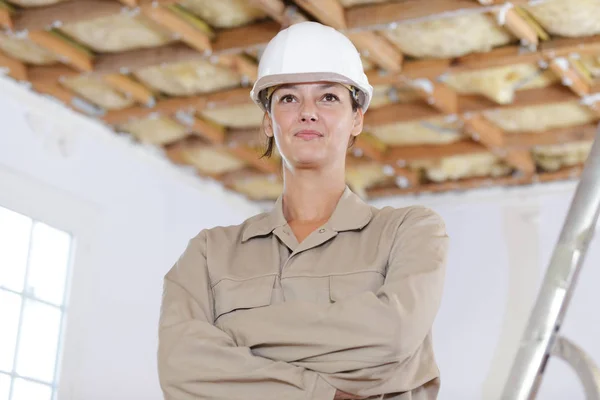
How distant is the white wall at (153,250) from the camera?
513 cm

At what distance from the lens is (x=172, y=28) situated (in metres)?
4.28

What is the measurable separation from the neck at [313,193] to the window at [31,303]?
10.7 feet

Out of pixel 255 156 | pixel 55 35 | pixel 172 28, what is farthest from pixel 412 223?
pixel 255 156

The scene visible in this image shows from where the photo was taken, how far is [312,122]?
177 cm

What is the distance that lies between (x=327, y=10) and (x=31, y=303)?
2334 millimetres

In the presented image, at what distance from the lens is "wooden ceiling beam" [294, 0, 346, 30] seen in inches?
157

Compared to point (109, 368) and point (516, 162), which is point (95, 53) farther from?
point (516, 162)

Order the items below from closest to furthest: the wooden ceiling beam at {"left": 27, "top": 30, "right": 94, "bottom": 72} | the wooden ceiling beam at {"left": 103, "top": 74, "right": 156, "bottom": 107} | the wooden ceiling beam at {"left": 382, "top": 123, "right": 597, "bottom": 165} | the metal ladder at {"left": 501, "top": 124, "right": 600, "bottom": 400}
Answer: the metal ladder at {"left": 501, "top": 124, "right": 600, "bottom": 400}
the wooden ceiling beam at {"left": 27, "top": 30, "right": 94, "bottom": 72}
the wooden ceiling beam at {"left": 103, "top": 74, "right": 156, "bottom": 107}
the wooden ceiling beam at {"left": 382, "top": 123, "right": 597, "bottom": 165}

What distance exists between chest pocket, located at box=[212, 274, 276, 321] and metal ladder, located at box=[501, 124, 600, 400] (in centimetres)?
51

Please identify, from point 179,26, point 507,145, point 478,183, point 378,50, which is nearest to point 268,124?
point 179,26

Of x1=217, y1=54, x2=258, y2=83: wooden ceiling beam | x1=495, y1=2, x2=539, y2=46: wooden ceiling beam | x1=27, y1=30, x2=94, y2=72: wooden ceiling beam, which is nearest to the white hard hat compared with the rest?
x1=495, y1=2, x2=539, y2=46: wooden ceiling beam

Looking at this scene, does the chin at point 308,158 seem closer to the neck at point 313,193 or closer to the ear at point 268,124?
the neck at point 313,193

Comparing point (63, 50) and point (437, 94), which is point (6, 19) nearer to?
point (63, 50)

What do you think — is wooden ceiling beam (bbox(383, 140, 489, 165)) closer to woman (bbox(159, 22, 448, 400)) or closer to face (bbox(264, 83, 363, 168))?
woman (bbox(159, 22, 448, 400))
